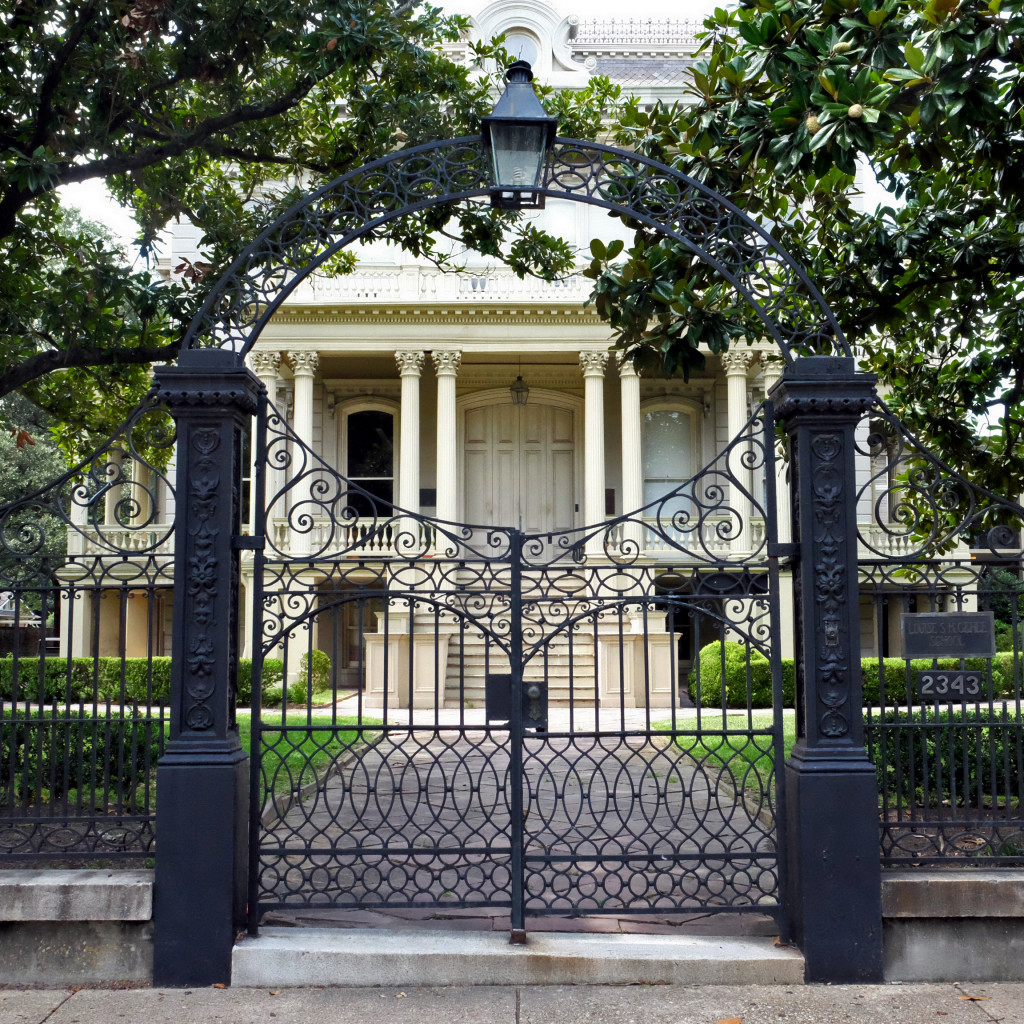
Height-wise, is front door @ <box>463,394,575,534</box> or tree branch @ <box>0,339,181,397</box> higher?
front door @ <box>463,394,575,534</box>

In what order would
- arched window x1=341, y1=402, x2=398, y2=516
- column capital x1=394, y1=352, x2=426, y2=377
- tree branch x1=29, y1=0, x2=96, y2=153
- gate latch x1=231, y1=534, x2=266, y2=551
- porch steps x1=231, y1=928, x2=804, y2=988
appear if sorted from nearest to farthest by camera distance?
porch steps x1=231, y1=928, x2=804, y2=988
gate latch x1=231, y1=534, x2=266, y2=551
tree branch x1=29, y1=0, x2=96, y2=153
column capital x1=394, y1=352, x2=426, y2=377
arched window x1=341, y1=402, x2=398, y2=516

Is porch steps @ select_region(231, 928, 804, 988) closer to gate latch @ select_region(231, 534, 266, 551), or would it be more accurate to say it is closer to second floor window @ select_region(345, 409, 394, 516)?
gate latch @ select_region(231, 534, 266, 551)

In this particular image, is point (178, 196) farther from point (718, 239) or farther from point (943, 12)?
point (943, 12)

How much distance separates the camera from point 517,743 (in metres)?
4.92

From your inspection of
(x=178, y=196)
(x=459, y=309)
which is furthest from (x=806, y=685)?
(x=459, y=309)

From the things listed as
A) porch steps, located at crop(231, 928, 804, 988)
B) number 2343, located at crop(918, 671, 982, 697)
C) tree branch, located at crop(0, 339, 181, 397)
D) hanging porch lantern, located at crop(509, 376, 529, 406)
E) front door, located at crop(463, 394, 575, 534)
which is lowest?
porch steps, located at crop(231, 928, 804, 988)

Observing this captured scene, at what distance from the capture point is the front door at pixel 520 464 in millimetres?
21703

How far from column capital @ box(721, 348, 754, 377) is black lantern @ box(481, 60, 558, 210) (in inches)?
584

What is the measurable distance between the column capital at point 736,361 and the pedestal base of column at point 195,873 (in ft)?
53.5

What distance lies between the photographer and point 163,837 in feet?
15.1

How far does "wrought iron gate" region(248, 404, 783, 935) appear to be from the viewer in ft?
15.7

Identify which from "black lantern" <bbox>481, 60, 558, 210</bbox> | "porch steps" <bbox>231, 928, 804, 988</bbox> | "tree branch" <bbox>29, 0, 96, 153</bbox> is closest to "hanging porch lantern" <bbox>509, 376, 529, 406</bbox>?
"tree branch" <bbox>29, 0, 96, 153</bbox>

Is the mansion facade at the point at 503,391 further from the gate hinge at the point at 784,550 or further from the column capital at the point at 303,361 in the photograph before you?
the gate hinge at the point at 784,550

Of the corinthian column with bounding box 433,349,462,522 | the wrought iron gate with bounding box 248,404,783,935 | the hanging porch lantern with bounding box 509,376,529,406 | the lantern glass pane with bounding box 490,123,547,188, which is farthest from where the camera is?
the hanging porch lantern with bounding box 509,376,529,406
